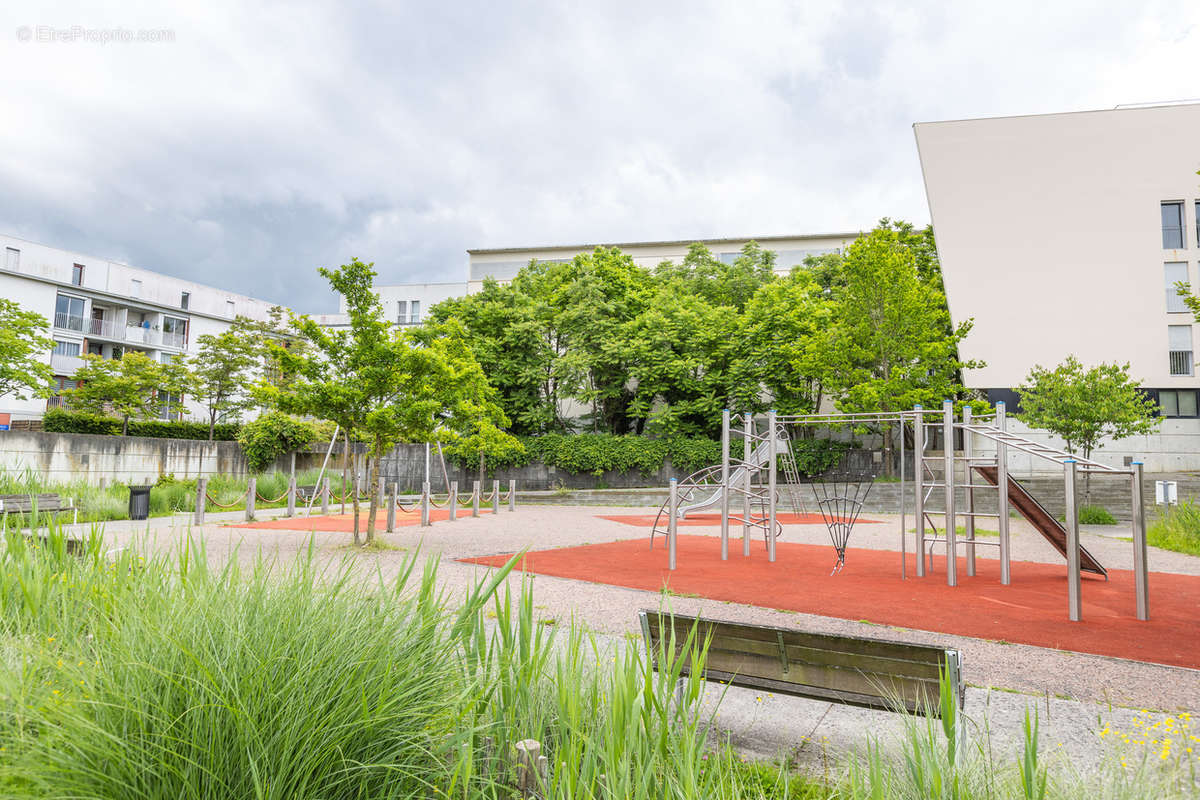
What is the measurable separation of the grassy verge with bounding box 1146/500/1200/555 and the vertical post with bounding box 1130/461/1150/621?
869 centimetres

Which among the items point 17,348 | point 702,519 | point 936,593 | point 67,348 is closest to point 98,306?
point 67,348

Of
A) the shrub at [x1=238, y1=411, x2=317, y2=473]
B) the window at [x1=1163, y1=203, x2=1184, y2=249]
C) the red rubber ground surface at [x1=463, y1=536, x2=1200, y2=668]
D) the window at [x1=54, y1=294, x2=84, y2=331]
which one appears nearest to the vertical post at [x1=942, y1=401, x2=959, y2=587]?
the red rubber ground surface at [x1=463, y1=536, x2=1200, y2=668]

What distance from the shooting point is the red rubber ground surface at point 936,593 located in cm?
658

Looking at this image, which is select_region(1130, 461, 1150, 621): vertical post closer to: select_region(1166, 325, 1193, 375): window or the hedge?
select_region(1166, 325, 1193, 375): window

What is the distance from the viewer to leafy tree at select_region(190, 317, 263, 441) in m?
34.2

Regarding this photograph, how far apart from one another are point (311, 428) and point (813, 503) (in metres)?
19.9

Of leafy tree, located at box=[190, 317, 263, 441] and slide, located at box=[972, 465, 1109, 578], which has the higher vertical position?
leafy tree, located at box=[190, 317, 263, 441]

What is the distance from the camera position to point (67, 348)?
142 ft

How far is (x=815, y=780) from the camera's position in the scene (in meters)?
3.22

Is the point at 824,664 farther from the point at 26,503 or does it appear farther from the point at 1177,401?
the point at 1177,401

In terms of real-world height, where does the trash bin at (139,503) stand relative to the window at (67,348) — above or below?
below

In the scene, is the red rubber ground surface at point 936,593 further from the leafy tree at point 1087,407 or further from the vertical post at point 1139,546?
the leafy tree at point 1087,407

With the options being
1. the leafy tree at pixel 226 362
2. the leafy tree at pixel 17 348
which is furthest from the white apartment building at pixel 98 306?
the leafy tree at pixel 17 348

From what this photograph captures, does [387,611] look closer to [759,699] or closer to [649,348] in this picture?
[759,699]
